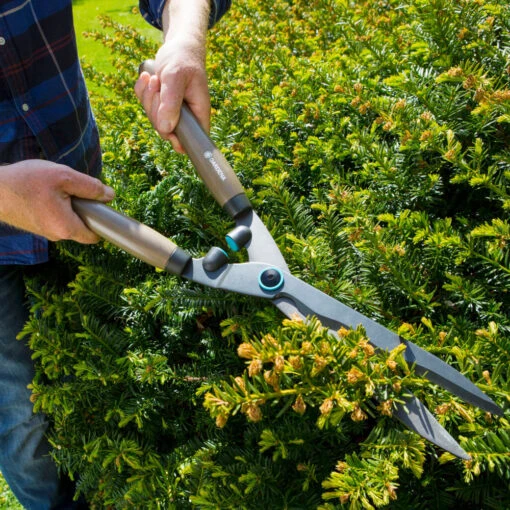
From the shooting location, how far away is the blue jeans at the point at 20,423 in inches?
84.6

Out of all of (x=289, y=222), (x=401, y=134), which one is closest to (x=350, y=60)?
(x=401, y=134)

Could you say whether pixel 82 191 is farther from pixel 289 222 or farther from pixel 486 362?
pixel 486 362

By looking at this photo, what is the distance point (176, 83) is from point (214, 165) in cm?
34

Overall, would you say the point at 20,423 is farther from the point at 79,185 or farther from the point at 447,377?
the point at 447,377

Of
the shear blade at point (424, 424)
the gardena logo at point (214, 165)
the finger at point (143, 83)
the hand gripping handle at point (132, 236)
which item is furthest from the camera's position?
the finger at point (143, 83)

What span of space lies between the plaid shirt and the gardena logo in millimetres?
698

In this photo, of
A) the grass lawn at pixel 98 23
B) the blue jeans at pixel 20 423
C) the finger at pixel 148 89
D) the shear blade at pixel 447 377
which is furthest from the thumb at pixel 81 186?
the grass lawn at pixel 98 23

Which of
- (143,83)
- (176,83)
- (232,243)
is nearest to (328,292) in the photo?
(232,243)

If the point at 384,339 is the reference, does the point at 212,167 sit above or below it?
above

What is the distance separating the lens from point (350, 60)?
2104 mm

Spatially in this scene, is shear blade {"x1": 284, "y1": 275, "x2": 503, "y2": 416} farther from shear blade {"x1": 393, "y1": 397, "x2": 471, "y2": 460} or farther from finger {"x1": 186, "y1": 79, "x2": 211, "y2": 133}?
finger {"x1": 186, "y1": 79, "x2": 211, "y2": 133}

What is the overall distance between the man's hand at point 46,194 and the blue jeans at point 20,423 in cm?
61

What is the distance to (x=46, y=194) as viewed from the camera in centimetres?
161

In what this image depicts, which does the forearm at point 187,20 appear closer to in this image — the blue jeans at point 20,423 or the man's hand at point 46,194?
the man's hand at point 46,194
